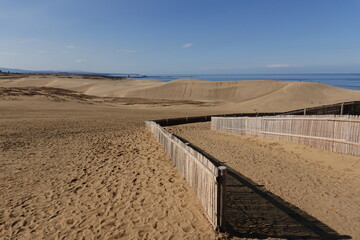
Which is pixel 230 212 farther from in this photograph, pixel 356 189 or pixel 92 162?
pixel 92 162

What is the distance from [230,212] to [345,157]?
18.1 ft

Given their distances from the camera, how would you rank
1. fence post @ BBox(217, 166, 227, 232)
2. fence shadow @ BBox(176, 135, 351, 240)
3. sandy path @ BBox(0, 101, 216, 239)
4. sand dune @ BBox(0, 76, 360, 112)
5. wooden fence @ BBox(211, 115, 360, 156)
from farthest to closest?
1. sand dune @ BBox(0, 76, 360, 112)
2. wooden fence @ BBox(211, 115, 360, 156)
3. sandy path @ BBox(0, 101, 216, 239)
4. fence shadow @ BBox(176, 135, 351, 240)
5. fence post @ BBox(217, 166, 227, 232)

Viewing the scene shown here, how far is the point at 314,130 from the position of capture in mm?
9805

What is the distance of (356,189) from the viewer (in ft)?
21.7

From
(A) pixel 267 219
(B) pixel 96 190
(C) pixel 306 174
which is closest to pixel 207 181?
(A) pixel 267 219

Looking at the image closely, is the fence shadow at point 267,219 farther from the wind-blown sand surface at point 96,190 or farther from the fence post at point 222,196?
the wind-blown sand surface at point 96,190

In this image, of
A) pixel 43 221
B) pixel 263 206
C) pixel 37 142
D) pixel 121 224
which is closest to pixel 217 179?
pixel 263 206

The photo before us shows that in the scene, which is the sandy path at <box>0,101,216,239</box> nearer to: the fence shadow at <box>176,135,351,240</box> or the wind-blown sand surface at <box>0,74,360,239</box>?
the wind-blown sand surface at <box>0,74,360,239</box>

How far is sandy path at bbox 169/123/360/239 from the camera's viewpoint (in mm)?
5527

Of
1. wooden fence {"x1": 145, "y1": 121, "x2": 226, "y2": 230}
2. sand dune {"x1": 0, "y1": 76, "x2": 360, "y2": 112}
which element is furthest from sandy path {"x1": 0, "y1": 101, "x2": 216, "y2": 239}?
sand dune {"x1": 0, "y1": 76, "x2": 360, "y2": 112}

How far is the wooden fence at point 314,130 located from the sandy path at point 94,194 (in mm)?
5561

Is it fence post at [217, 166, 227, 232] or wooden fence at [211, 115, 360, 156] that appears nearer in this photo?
fence post at [217, 166, 227, 232]

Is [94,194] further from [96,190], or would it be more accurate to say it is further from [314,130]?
[314,130]

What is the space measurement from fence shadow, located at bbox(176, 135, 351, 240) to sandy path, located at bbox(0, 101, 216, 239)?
2.20 feet
